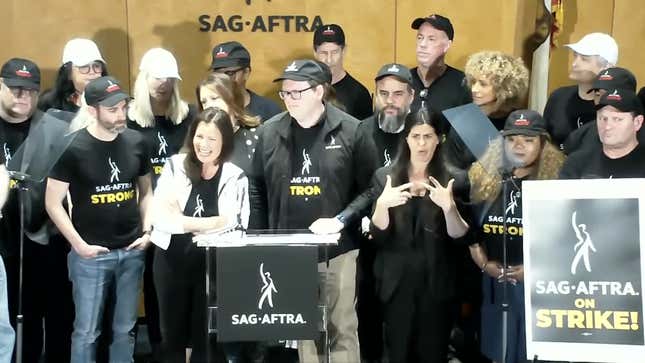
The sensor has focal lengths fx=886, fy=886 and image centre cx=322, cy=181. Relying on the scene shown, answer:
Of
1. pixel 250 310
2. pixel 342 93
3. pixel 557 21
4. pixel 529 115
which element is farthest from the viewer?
pixel 557 21

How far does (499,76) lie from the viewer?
196 inches

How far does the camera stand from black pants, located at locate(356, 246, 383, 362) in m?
4.75

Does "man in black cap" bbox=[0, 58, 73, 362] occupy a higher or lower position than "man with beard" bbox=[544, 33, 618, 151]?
lower

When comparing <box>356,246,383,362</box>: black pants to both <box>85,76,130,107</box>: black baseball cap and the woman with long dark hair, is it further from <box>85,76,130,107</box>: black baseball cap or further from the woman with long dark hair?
<box>85,76,130,107</box>: black baseball cap

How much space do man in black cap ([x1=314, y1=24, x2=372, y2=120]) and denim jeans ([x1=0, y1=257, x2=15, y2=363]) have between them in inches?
90.5

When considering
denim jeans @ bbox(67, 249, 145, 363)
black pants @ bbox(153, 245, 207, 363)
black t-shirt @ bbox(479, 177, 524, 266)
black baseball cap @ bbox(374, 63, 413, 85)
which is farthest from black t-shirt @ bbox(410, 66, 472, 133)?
denim jeans @ bbox(67, 249, 145, 363)

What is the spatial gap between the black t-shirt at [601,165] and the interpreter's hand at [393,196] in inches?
30.1

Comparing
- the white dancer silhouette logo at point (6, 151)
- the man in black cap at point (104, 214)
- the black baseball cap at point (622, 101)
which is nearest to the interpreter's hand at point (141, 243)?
the man in black cap at point (104, 214)

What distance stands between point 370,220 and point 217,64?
143 centimetres

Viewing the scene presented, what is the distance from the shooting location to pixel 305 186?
4.39m

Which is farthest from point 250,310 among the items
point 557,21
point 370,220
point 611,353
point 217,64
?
point 557,21

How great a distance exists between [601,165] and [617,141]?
136mm

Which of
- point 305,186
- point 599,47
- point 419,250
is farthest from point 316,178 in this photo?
point 599,47

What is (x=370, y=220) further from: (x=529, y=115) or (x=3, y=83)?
(x=3, y=83)
